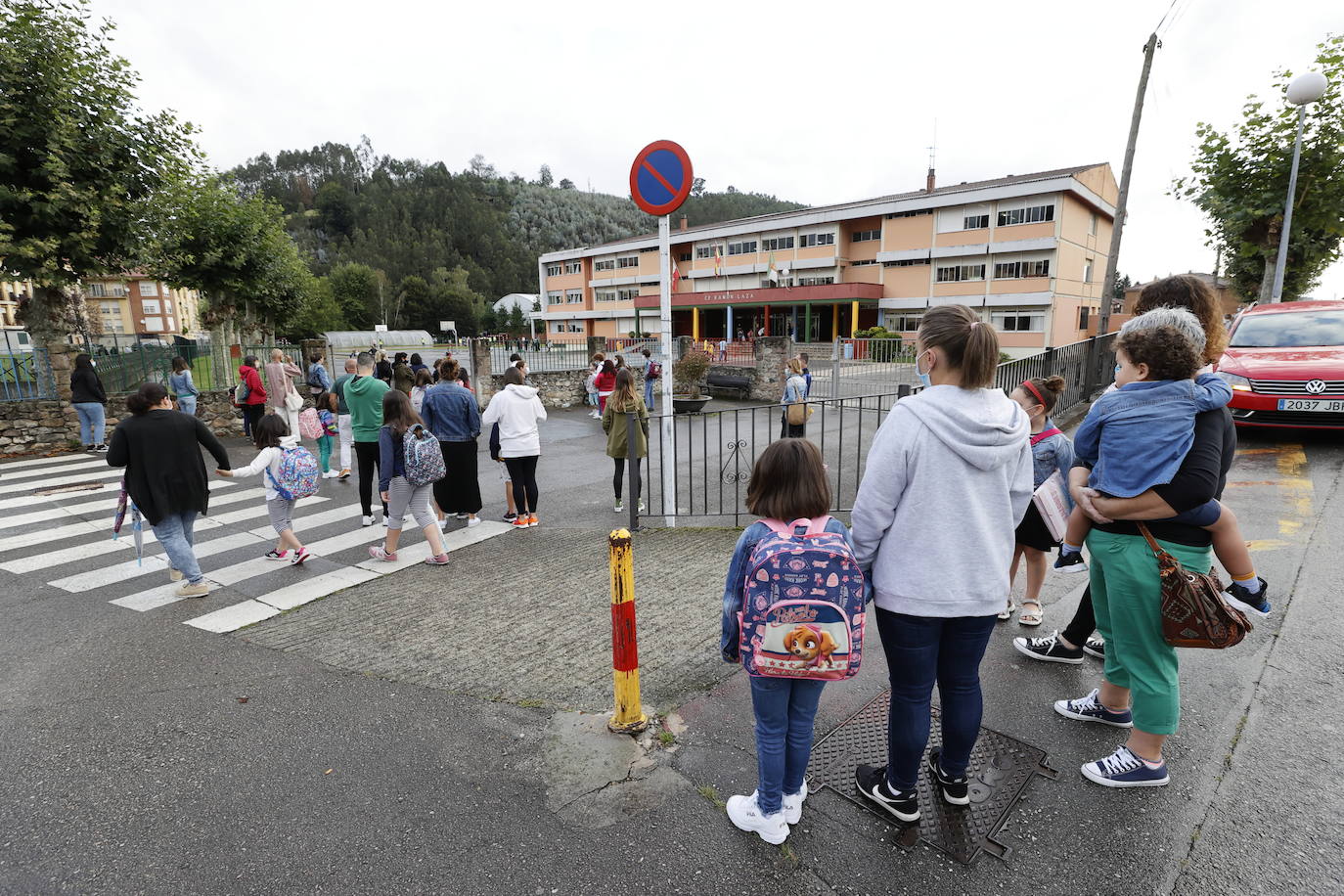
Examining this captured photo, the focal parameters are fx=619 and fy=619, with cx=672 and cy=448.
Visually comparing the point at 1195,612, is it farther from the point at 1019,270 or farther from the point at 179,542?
the point at 1019,270

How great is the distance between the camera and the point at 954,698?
227 centimetres

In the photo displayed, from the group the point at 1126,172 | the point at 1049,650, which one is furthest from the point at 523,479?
the point at 1126,172

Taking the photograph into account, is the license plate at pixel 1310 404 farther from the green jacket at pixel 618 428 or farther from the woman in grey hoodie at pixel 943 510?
the woman in grey hoodie at pixel 943 510

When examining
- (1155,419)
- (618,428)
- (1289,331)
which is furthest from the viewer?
(1289,331)

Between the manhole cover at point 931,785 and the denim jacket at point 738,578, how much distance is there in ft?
2.88

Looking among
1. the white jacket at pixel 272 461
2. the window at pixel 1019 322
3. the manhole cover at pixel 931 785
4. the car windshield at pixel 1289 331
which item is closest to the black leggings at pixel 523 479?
the white jacket at pixel 272 461

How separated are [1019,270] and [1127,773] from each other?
130 ft

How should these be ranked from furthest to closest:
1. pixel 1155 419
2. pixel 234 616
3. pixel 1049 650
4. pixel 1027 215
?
pixel 1027 215, pixel 234 616, pixel 1049 650, pixel 1155 419

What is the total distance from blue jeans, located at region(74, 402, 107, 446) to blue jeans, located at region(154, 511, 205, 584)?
9.19 m

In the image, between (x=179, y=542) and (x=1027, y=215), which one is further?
(x=1027, y=215)

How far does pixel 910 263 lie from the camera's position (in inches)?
1569

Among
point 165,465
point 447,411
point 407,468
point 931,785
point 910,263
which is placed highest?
point 910,263

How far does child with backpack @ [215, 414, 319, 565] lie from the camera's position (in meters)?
5.39

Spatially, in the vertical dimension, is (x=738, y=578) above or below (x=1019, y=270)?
below
